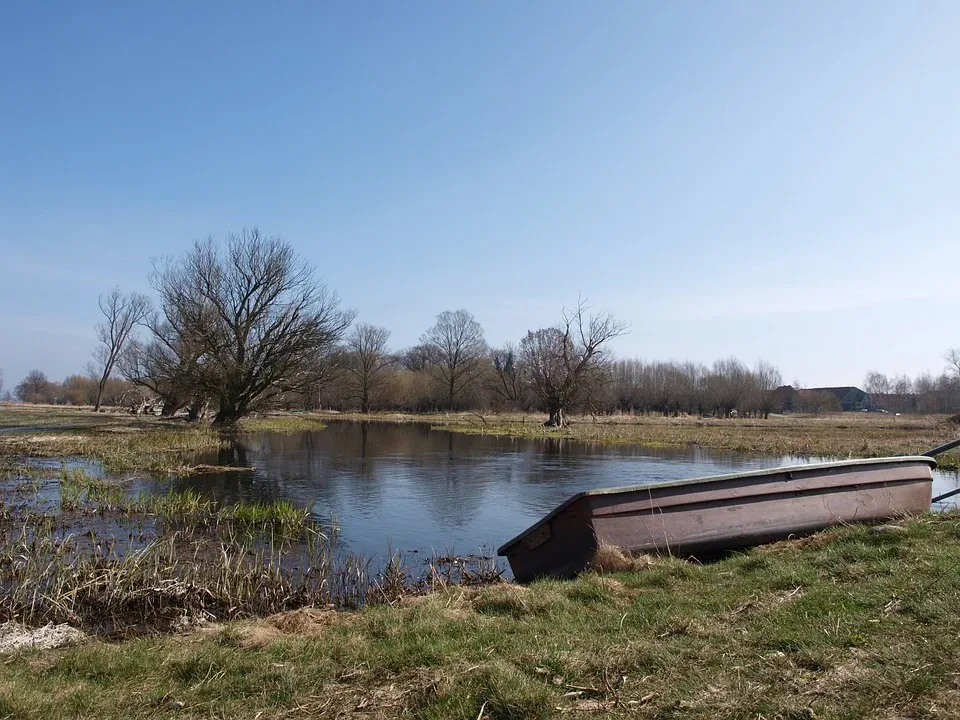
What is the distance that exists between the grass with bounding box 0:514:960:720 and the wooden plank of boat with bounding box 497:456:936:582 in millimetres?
1699

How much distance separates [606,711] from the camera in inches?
147

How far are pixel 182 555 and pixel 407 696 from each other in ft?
22.3

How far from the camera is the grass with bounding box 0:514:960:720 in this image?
3791 millimetres

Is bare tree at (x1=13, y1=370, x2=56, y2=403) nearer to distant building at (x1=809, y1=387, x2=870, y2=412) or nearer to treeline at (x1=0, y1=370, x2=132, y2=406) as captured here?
treeline at (x1=0, y1=370, x2=132, y2=406)

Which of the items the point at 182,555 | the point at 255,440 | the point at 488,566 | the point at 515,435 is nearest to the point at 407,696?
the point at 488,566

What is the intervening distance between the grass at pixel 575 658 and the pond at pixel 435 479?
4.60 m

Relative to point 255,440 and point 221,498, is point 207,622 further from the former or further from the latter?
point 255,440

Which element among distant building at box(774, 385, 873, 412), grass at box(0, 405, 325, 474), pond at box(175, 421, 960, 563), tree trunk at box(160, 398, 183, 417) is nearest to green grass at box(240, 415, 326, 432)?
tree trunk at box(160, 398, 183, 417)

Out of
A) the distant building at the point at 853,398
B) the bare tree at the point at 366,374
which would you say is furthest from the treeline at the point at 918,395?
the bare tree at the point at 366,374

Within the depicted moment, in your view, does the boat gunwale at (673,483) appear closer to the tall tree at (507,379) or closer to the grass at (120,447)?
the grass at (120,447)

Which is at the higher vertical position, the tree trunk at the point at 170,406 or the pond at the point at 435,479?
the tree trunk at the point at 170,406

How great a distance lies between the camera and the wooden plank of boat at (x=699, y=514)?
8539 millimetres

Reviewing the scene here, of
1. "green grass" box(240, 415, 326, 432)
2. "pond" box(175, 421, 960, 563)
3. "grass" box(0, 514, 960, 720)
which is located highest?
"green grass" box(240, 415, 326, 432)

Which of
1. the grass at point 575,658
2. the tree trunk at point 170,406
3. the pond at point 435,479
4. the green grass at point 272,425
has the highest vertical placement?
the tree trunk at point 170,406
